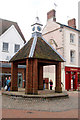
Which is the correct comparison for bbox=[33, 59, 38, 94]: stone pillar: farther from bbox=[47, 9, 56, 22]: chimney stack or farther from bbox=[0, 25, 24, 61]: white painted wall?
bbox=[47, 9, 56, 22]: chimney stack

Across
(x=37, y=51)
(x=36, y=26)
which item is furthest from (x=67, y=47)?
(x=37, y=51)

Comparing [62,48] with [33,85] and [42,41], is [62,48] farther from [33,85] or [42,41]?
[33,85]

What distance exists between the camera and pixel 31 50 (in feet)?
42.8

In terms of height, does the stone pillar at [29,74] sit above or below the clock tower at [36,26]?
below

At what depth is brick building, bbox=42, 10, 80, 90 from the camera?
85.4 ft

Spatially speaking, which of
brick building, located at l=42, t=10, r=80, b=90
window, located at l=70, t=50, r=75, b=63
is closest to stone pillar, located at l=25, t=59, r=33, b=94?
brick building, located at l=42, t=10, r=80, b=90

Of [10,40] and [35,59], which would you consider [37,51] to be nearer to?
[35,59]

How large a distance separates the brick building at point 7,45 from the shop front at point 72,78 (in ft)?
22.3

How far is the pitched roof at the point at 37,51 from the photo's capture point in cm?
1285

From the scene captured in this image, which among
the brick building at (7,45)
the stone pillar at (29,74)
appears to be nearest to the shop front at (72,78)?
the brick building at (7,45)

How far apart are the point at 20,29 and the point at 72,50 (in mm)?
9532

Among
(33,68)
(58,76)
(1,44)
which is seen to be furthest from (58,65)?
(1,44)

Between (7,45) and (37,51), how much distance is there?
1242 centimetres

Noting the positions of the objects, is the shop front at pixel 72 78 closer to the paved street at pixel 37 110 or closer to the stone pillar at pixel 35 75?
the stone pillar at pixel 35 75
